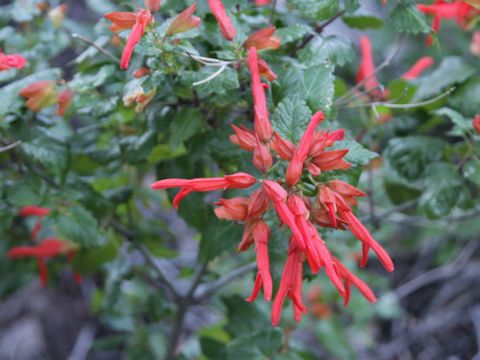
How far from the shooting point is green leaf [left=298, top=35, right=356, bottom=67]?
2.50 ft

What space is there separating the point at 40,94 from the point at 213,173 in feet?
1.45

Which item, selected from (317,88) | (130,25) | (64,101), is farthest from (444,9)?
(64,101)

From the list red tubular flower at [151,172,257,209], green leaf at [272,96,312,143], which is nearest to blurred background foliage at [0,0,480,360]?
green leaf at [272,96,312,143]

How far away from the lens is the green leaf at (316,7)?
2.41ft

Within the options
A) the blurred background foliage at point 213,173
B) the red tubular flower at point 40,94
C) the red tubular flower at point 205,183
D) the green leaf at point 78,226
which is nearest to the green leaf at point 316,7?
the blurred background foliage at point 213,173

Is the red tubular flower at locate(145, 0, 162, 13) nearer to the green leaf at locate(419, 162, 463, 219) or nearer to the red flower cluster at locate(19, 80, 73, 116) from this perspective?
the red flower cluster at locate(19, 80, 73, 116)

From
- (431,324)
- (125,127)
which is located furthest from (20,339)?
(431,324)

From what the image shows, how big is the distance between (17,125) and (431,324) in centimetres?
162

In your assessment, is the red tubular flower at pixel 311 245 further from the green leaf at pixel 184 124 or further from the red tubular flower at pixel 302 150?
the green leaf at pixel 184 124

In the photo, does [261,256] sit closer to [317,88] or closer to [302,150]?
[302,150]

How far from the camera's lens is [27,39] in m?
1.13

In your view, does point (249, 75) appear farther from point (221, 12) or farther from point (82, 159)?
point (82, 159)

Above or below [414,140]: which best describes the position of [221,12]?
above

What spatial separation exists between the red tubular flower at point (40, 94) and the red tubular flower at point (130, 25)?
0.21m
